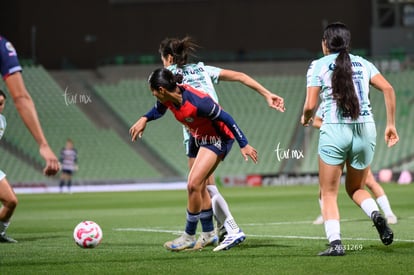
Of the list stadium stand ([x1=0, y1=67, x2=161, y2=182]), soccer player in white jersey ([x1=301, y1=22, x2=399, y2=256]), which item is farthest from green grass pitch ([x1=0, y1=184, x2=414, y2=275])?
stadium stand ([x1=0, y1=67, x2=161, y2=182])

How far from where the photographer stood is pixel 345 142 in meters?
9.63

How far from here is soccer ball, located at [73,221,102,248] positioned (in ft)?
36.3

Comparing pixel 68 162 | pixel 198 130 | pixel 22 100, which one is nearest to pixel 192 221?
pixel 198 130

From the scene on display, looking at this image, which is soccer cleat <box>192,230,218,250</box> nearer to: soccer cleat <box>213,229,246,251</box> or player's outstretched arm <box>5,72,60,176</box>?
soccer cleat <box>213,229,246,251</box>

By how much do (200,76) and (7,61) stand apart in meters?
4.34

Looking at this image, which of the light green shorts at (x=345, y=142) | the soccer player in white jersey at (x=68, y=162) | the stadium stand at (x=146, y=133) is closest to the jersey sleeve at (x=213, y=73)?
the light green shorts at (x=345, y=142)

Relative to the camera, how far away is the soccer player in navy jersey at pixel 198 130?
1019 centimetres

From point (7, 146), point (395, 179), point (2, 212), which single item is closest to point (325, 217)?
point (2, 212)

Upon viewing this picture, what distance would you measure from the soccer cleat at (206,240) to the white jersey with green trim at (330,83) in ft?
7.19

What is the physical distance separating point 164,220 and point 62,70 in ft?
80.8

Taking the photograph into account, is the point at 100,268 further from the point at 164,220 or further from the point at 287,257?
the point at 164,220

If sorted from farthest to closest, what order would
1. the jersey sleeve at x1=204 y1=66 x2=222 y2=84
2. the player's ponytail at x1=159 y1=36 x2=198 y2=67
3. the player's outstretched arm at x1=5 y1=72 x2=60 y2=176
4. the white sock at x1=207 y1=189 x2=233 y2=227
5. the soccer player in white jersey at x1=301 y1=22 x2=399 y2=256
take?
the jersey sleeve at x1=204 y1=66 x2=222 y2=84, the player's ponytail at x1=159 y1=36 x2=198 y2=67, the white sock at x1=207 y1=189 x2=233 y2=227, the soccer player in white jersey at x1=301 y1=22 x2=399 y2=256, the player's outstretched arm at x1=5 y1=72 x2=60 y2=176

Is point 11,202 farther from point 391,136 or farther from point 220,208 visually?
point 391,136

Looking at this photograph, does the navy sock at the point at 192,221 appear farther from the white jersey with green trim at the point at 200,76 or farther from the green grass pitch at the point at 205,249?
the white jersey with green trim at the point at 200,76
